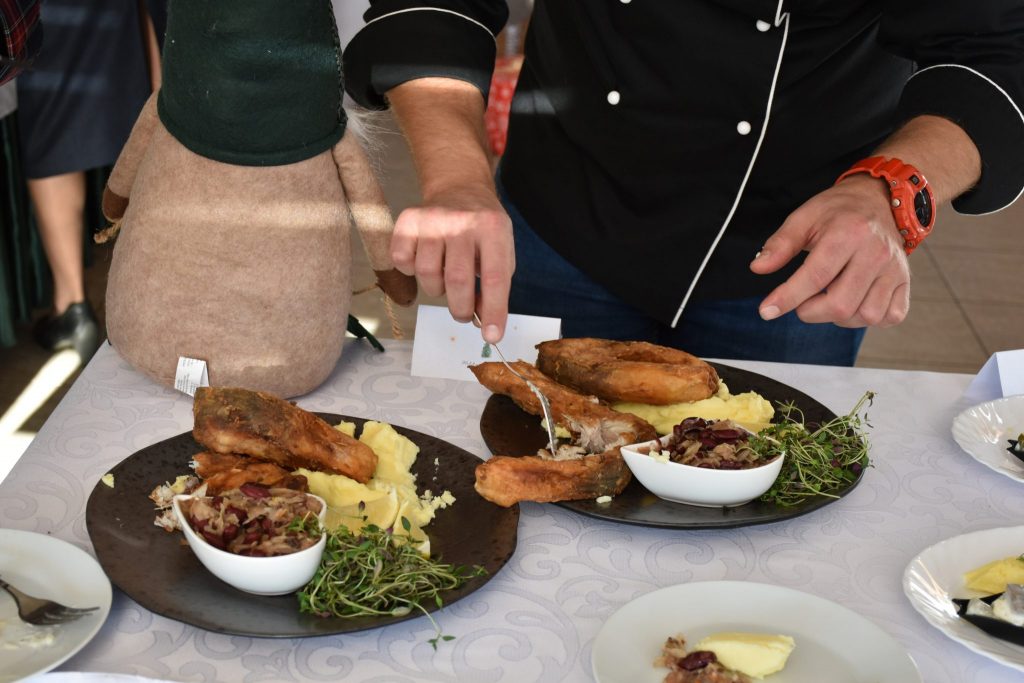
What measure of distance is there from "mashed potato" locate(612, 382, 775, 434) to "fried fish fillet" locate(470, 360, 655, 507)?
7 centimetres

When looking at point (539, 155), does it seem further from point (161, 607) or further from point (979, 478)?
point (161, 607)

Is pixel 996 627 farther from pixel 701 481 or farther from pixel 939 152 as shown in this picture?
pixel 939 152

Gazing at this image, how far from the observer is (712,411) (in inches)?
45.8

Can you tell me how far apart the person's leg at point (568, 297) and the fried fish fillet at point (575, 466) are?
0.40 meters

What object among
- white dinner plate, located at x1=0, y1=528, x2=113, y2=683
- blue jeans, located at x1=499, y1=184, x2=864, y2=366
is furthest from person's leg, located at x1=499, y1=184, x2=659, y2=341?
white dinner plate, located at x1=0, y1=528, x2=113, y2=683

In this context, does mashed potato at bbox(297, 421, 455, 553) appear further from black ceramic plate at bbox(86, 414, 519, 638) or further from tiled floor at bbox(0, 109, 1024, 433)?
tiled floor at bbox(0, 109, 1024, 433)

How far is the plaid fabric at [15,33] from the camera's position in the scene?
140 cm

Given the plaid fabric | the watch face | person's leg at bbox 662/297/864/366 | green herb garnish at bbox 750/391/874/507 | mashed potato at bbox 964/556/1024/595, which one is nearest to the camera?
mashed potato at bbox 964/556/1024/595

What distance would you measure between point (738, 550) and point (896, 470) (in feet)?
0.88

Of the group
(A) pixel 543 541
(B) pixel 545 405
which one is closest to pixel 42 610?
(A) pixel 543 541

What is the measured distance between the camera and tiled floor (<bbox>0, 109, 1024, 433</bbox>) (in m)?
2.93

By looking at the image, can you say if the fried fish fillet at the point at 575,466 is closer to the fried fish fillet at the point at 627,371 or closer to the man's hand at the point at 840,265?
the fried fish fillet at the point at 627,371

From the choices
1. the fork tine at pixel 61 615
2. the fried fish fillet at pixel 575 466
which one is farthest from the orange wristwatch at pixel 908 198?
the fork tine at pixel 61 615

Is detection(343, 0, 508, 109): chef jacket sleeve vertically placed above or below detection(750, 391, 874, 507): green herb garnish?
above
